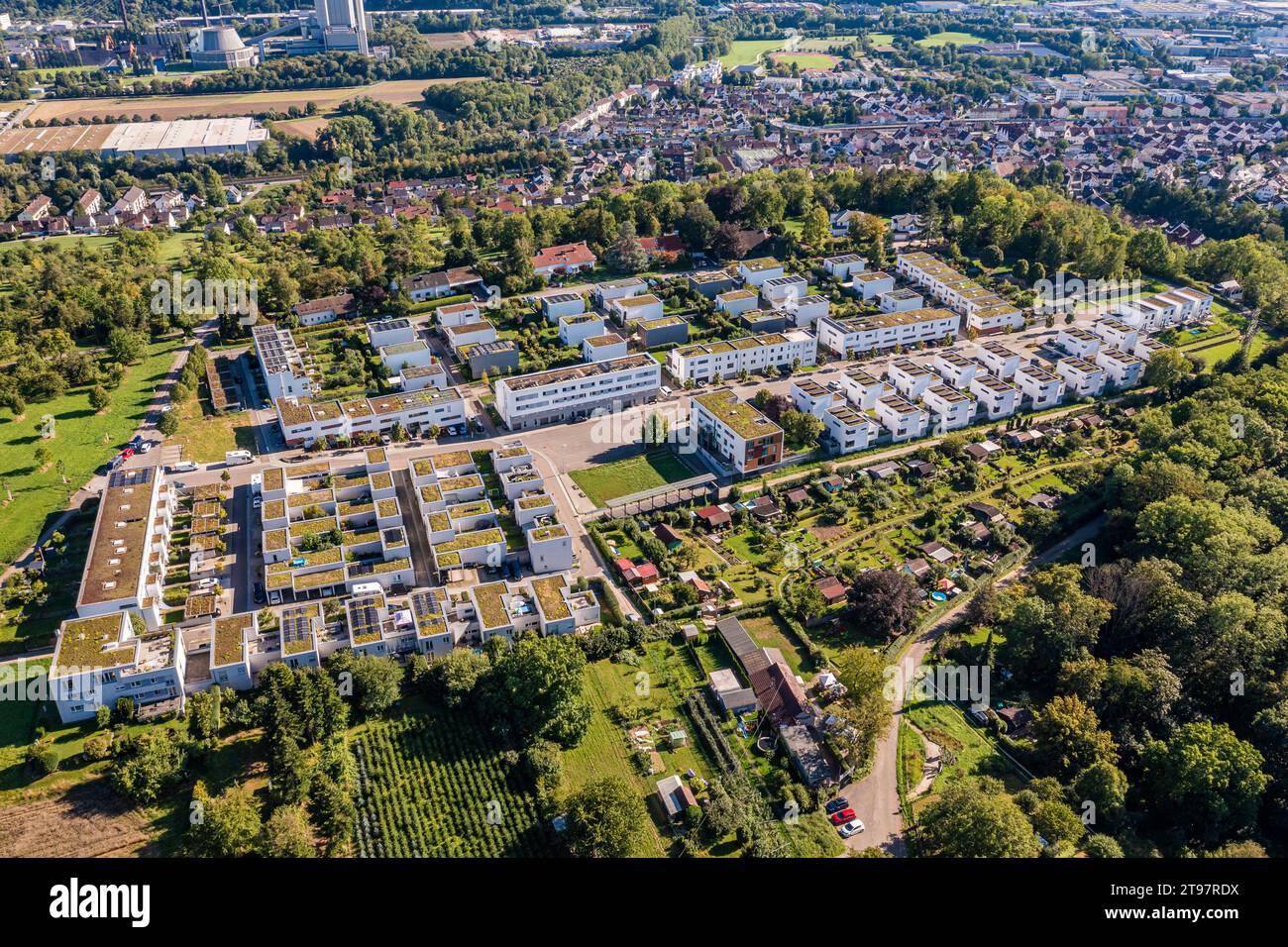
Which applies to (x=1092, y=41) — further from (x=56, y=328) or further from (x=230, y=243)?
(x=56, y=328)

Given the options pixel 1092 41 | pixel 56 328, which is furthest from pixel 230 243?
pixel 1092 41

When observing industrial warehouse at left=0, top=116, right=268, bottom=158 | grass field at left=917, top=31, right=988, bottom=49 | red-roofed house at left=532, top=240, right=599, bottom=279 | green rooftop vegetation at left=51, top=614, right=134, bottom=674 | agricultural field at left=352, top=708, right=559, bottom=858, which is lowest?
agricultural field at left=352, top=708, right=559, bottom=858

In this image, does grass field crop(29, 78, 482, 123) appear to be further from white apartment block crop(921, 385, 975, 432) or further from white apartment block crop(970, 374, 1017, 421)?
white apartment block crop(970, 374, 1017, 421)

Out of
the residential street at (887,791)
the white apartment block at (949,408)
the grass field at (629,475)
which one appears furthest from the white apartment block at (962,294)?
the residential street at (887,791)

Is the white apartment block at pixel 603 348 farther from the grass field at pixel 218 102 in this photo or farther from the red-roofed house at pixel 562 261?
the grass field at pixel 218 102

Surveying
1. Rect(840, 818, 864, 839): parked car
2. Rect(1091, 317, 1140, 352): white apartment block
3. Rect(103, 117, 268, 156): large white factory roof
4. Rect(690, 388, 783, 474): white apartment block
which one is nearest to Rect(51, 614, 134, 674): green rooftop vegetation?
Rect(840, 818, 864, 839): parked car
